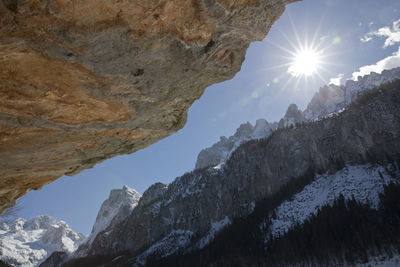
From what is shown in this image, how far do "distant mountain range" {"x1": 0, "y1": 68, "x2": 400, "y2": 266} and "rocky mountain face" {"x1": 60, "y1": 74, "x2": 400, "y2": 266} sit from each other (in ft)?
1.37

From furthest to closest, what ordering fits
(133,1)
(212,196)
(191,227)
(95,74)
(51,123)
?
(212,196) < (191,227) < (51,123) < (95,74) < (133,1)

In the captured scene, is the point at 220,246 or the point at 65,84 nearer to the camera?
the point at 65,84

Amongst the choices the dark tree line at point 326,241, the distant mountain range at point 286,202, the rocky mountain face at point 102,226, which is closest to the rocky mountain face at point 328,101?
the distant mountain range at point 286,202

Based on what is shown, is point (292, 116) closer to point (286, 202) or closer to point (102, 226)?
point (286, 202)

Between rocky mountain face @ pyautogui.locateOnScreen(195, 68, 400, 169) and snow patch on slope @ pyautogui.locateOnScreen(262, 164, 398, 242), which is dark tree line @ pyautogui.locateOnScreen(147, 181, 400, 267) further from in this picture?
rocky mountain face @ pyautogui.locateOnScreen(195, 68, 400, 169)

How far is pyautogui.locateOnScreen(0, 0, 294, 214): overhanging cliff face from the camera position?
414cm

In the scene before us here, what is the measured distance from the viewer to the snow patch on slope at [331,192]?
71250mm

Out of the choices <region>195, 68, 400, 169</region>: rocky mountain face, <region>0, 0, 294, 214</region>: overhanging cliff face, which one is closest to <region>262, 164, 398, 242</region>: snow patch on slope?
<region>195, 68, 400, 169</region>: rocky mountain face

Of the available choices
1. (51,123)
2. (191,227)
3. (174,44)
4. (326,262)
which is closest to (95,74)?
(174,44)

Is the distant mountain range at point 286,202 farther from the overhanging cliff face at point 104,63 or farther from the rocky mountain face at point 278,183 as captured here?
the overhanging cliff face at point 104,63

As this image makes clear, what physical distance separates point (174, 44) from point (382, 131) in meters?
110

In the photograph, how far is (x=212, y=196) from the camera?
125 m

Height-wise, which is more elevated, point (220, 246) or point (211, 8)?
point (220, 246)

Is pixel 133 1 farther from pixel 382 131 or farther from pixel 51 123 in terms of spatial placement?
pixel 382 131
